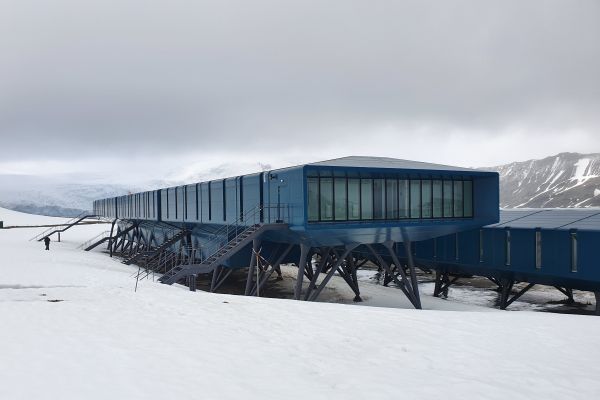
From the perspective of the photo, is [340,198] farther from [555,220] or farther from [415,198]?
[555,220]

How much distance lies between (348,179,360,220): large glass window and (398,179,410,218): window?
2.95 metres

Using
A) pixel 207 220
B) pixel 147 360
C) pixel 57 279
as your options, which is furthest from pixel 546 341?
pixel 207 220

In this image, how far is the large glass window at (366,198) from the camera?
24641 millimetres

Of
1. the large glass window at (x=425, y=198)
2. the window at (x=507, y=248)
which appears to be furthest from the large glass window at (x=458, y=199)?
the window at (x=507, y=248)

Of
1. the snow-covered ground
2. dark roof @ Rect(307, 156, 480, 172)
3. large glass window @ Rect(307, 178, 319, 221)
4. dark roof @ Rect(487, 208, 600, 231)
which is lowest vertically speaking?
the snow-covered ground

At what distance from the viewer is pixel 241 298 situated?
1591 centimetres

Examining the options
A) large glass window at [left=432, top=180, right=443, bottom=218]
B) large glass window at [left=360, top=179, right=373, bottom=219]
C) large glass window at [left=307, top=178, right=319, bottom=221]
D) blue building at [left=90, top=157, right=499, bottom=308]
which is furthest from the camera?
large glass window at [left=432, top=180, right=443, bottom=218]

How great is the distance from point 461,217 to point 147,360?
23.7 metres

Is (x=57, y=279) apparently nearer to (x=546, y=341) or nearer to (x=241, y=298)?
(x=241, y=298)

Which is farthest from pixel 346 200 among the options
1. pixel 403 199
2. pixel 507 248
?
pixel 507 248

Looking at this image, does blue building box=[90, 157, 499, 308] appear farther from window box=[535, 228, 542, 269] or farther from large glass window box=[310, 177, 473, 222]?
window box=[535, 228, 542, 269]

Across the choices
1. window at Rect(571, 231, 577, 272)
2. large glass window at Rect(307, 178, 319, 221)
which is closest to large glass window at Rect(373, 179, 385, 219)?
large glass window at Rect(307, 178, 319, 221)

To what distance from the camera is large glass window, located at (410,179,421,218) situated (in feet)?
86.4

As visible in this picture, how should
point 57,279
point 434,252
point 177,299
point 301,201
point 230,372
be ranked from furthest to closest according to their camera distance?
point 434,252, point 301,201, point 57,279, point 177,299, point 230,372
